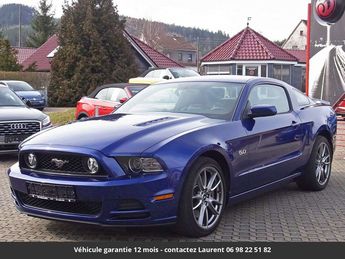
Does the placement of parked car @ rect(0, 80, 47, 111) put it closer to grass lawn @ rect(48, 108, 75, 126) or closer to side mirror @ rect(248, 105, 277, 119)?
grass lawn @ rect(48, 108, 75, 126)

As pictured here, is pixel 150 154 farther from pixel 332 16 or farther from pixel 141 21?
pixel 141 21

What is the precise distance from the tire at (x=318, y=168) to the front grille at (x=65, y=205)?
343 centimetres

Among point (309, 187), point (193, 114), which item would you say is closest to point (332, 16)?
point (309, 187)

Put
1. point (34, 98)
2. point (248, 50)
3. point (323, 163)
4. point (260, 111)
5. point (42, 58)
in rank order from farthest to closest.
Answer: point (42, 58), point (248, 50), point (34, 98), point (323, 163), point (260, 111)

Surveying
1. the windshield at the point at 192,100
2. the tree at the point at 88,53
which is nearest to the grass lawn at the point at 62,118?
the tree at the point at 88,53

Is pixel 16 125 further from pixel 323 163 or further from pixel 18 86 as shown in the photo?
pixel 18 86

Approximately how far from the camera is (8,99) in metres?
11.1

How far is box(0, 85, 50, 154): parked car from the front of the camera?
9758 millimetres

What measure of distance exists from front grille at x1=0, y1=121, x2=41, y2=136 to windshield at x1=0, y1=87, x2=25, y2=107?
3.76 feet

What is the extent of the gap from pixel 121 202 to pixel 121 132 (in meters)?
0.72

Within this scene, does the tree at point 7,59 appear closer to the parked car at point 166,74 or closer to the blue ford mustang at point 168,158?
the parked car at point 166,74

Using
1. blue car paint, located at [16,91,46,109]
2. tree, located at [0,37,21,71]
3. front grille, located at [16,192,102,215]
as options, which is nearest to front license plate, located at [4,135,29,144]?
front grille, located at [16,192,102,215]

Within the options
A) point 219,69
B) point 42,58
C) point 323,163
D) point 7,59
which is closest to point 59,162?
point 323,163

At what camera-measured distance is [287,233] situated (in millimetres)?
5195
